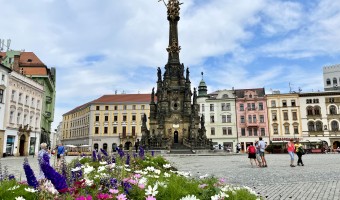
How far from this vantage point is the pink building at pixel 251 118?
66500 mm

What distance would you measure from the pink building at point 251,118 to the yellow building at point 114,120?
25506 millimetres

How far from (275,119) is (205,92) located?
1852cm

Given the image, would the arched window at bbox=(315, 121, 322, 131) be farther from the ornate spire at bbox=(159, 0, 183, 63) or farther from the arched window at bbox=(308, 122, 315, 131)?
the ornate spire at bbox=(159, 0, 183, 63)

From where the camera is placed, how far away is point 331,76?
275 ft

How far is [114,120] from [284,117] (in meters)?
44.7

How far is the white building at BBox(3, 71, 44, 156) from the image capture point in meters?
39.0

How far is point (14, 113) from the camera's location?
40.3 meters

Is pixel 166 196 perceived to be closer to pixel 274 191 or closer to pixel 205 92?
pixel 274 191

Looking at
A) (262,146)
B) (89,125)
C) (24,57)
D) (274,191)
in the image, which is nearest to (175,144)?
(262,146)

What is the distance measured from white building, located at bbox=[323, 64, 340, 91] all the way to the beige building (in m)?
24.2

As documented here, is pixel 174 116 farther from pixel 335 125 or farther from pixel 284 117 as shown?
pixel 335 125

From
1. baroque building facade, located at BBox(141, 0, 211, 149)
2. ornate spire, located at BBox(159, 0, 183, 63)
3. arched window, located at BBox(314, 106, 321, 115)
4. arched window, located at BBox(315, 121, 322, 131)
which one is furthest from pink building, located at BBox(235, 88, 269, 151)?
ornate spire, located at BBox(159, 0, 183, 63)

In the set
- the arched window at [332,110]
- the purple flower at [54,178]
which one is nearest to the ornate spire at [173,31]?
the arched window at [332,110]

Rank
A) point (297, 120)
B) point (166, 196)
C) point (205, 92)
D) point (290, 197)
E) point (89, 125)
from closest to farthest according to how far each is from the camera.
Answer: point (166, 196) < point (290, 197) < point (297, 120) < point (205, 92) < point (89, 125)
